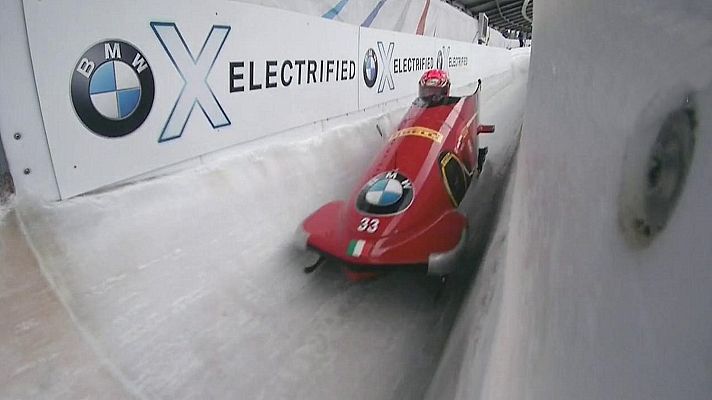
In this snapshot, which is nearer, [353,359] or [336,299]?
[353,359]

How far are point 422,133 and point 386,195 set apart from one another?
65cm

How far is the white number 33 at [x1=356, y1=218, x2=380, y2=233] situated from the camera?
179 cm

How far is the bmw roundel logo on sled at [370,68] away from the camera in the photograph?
3.93 metres

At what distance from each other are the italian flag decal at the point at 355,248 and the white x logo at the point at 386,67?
9.27 feet

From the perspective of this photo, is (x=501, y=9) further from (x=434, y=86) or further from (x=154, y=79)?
(x=154, y=79)

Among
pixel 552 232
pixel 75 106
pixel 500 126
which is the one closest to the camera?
pixel 552 232

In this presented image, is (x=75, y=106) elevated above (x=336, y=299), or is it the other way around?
(x=75, y=106)

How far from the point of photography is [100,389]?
123 cm

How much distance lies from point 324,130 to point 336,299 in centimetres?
167

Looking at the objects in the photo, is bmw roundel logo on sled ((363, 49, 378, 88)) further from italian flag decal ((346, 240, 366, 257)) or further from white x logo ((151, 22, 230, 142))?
italian flag decal ((346, 240, 366, 257))

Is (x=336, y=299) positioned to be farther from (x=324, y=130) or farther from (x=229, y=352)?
(x=324, y=130)

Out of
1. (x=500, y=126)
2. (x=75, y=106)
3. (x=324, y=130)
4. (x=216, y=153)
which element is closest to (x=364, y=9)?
(x=324, y=130)

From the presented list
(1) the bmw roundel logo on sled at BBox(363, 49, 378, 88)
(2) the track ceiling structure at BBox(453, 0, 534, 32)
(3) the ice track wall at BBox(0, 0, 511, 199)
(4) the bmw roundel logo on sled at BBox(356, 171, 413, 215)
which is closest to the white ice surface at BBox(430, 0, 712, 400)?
(4) the bmw roundel logo on sled at BBox(356, 171, 413, 215)

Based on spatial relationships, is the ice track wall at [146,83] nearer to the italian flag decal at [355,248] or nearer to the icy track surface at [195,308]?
the icy track surface at [195,308]
